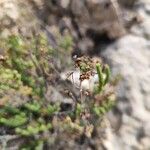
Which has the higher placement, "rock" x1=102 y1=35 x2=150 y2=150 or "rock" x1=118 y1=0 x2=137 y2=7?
"rock" x1=118 y1=0 x2=137 y2=7

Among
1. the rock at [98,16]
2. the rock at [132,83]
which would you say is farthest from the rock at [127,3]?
the rock at [132,83]

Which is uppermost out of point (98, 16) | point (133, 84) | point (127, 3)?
point (127, 3)

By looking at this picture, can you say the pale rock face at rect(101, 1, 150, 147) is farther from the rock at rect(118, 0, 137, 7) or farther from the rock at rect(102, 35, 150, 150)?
the rock at rect(118, 0, 137, 7)

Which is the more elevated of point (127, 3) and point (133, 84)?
point (127, 3)

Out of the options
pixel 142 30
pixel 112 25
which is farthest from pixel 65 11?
pixel 142 30

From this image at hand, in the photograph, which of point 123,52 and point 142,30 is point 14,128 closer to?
point 123,52

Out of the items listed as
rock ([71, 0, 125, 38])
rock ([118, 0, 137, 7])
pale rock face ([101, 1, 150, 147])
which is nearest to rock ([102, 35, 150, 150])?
pale rock face ([101, 1, 150, 147])

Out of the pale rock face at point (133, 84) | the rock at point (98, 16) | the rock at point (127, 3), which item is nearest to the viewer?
the pale rock face at point (133, 84)

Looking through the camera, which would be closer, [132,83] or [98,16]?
[132,83]

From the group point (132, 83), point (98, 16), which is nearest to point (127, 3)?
point (98, 16)

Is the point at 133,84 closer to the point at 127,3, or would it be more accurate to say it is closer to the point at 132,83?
the point at 132,83

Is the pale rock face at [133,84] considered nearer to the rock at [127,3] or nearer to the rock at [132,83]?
the rock at [132,83]
